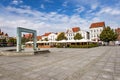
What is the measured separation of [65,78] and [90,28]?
79868mm

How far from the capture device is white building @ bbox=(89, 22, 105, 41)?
77625mm

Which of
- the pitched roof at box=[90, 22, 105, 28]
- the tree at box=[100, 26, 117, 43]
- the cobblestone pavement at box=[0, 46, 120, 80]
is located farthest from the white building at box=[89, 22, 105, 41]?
the cobblestone pavement at box=[0, 46, 120, 80]

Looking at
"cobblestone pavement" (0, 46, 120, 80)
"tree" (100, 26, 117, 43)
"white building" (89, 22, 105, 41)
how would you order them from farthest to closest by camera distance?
"white building" (89, 22, 105, 41) → "tree" (100, 26, 117, 43) → "cobblestone pavement" (0, 46, 120, 80)

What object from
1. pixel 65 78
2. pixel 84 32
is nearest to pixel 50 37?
pixel 84 32

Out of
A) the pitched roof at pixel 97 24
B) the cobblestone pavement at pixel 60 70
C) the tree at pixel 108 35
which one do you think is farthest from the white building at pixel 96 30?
the cobblestone pavement at pixel 60 70

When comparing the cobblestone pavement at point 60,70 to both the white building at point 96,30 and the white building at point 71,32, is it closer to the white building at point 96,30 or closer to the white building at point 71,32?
the white building at point 96,30

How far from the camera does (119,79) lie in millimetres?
5898

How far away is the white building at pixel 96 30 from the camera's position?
77625 millimetres

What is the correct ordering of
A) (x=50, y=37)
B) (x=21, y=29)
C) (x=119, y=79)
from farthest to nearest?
(x=50, y=37), (x=21, y=29), (x=119, y=79)

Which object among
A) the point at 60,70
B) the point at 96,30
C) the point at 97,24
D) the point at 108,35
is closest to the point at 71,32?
the point at 96,30

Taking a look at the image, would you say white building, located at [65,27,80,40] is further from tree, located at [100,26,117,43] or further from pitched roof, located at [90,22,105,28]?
tree, located at [100,26,117,43]

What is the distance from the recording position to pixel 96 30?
79062 millimetres

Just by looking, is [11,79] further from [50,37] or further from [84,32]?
[50,37]

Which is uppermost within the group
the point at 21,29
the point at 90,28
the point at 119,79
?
the point at 90,28
